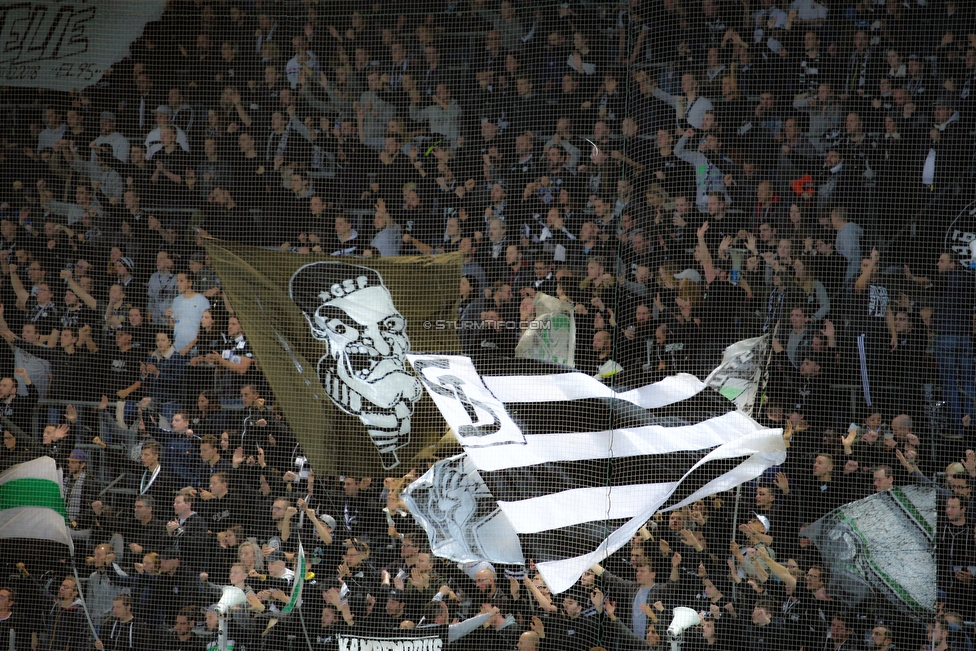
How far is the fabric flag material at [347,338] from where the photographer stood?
4340 millimetres

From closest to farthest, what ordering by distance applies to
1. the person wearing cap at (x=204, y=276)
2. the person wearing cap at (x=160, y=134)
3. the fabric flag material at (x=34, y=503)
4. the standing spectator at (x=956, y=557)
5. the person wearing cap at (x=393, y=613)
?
the standing spectator at (x=956, y=557) < the person wearing cap at (x=393, y=613) < the fabric flag material at (x=34, y=503) < the person wearing cap at (x=204, y=276) < the person wearing cap at (x=160, y=134)

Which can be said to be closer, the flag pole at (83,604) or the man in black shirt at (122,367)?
the flag pole at (83,604)

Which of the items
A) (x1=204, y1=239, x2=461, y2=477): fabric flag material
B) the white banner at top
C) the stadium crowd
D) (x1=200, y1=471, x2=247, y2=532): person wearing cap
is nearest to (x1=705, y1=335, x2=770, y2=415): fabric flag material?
the stadium crowd

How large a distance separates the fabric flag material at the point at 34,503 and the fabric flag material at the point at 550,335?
242cm

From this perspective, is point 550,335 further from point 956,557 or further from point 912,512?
point 956,557

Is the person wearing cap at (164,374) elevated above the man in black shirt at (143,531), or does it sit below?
above

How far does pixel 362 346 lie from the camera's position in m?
4.40

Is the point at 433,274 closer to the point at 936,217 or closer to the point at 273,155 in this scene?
the point at 273,155

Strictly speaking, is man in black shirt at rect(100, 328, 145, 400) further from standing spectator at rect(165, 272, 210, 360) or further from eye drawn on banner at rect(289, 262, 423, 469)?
A: eye drawn on banner at rect(289, 262, 423, 469)

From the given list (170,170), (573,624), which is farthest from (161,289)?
(573,624)

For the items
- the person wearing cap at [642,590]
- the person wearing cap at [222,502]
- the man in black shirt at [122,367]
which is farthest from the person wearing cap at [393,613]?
the man in black shirt at [122,367]

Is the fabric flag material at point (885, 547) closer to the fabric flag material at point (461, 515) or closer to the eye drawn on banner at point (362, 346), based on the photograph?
the fabric flag material at point (461, 515)

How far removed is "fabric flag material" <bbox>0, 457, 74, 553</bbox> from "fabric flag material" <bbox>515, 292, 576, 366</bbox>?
7.95 feet

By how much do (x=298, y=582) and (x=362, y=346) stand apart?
46.7 inches
